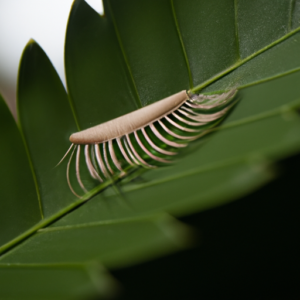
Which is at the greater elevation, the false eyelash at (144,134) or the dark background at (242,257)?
the false eyelash at (144,134)

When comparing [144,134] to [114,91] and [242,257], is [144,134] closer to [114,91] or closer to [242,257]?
[114,91]

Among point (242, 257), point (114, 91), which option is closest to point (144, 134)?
point (114, 91)

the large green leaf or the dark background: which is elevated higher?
the large green leaf

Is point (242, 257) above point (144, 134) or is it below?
below
